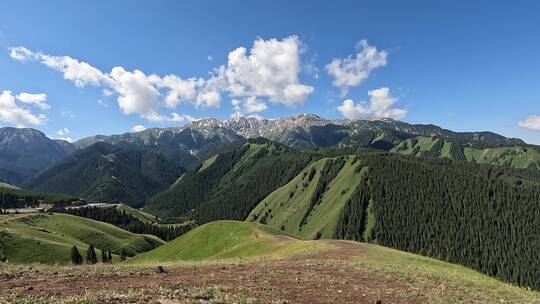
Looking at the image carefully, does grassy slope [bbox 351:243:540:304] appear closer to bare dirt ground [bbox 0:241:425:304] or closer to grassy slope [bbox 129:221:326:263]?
bare dirt ground [bbox 0:241:425:304]

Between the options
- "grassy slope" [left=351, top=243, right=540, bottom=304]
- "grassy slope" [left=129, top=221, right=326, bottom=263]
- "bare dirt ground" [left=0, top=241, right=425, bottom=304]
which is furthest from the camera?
A: "grassy slope" [left=129, top=221, right=326, bottom=263]

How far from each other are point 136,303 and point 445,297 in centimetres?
1797

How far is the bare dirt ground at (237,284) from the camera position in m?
19.0

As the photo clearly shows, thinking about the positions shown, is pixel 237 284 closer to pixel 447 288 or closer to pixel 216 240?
pixel 447 288

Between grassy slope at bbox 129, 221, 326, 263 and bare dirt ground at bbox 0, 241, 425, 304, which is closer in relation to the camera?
bare dirt ground at bbox 0, 241, 425, 304

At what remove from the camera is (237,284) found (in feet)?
74.9

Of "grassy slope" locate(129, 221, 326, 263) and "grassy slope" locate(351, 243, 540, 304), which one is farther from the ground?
"grassy slope" locate(351, 243, 540, 304)

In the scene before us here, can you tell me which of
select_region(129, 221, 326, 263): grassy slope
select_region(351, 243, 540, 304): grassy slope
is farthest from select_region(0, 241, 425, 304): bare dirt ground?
select_region(129, 221, 326, 263): grassy slope

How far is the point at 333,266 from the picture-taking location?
33.6 meters

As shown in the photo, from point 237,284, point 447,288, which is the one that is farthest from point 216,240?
point 237,284

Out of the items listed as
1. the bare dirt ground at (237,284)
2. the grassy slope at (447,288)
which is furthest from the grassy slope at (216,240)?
the bare dirt ground at (237,284)

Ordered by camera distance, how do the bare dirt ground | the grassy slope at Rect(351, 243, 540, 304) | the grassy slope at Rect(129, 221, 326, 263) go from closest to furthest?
the bare dirt ground → the grassy slope at Rect(351, 243, 540, 304) → the grassy slope at Rect(129, 221, 326, 263)

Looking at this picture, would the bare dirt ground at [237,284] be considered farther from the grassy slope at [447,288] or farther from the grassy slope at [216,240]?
the grassy slope at [216,240]

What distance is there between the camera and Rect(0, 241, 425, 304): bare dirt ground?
62.2 feet
